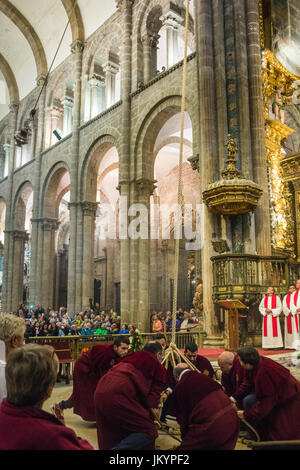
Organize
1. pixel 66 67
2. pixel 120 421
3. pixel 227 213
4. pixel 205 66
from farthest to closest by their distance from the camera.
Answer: pixel 66 67 → pixel 205 66 → pixel 227 213 → pixel 120 421

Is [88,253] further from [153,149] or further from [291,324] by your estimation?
[291,324]

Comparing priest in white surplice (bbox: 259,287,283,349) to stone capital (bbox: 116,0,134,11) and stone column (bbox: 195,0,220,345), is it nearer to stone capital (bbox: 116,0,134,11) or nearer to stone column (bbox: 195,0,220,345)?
stone column (bbox: 195,0,220,345)

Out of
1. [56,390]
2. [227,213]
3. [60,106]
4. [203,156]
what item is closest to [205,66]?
[203,156]

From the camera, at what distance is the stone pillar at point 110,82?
58.4 feet

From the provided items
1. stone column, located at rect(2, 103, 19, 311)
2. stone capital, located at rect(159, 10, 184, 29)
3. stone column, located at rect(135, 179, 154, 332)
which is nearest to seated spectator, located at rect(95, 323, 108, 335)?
stone column, located at rect(135, 179, 154, 332)

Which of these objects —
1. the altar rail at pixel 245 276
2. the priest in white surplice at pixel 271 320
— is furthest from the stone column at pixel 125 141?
the priest in white surplice at pixel 271 320

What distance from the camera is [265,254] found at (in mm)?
10406

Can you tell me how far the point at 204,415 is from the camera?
2.84m

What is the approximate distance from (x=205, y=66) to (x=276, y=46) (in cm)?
287

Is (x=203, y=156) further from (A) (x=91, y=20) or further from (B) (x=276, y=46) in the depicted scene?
(A) (x=91, y=20)

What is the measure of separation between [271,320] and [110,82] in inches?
511

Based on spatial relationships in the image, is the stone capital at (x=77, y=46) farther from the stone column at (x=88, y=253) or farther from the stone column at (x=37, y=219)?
Answer: the stone column at (x=88, y=253)

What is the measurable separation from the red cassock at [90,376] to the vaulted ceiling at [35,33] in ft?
54.3
